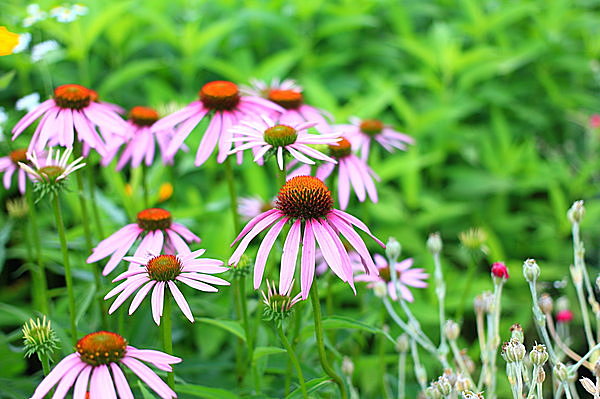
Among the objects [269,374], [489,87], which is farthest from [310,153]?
[489,87]

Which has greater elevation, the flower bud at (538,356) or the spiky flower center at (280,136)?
the spiky flower center at (280,136)

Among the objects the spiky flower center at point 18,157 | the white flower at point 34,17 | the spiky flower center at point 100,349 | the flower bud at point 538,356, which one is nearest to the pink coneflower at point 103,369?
the spiky flower center at point 100,349

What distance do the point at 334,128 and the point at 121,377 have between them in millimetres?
678

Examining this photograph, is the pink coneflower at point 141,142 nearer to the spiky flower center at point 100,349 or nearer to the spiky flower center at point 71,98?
the spiky flower center at point 71,98

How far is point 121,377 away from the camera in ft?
2.23

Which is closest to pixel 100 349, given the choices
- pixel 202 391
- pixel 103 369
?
pixel 103 369

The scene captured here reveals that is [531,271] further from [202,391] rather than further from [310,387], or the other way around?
[202,391]

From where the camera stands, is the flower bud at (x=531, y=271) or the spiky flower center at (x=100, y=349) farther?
the flower bud at (x=531, y=271)

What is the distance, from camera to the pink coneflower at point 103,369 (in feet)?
2.16

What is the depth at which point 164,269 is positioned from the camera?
76cm

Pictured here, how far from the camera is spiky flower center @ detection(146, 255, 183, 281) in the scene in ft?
2.49

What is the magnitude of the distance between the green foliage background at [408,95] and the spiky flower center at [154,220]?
508mm

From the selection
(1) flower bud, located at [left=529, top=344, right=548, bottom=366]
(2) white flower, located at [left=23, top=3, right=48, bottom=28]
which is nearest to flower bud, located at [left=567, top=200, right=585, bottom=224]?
(1) flower bud, located at [left=529, top=344, right=548, bottom=366]

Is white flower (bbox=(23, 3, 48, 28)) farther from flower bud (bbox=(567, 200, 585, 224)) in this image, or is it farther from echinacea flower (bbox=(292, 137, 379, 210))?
flower bud (bbox=(567, 200, 585, 224))
